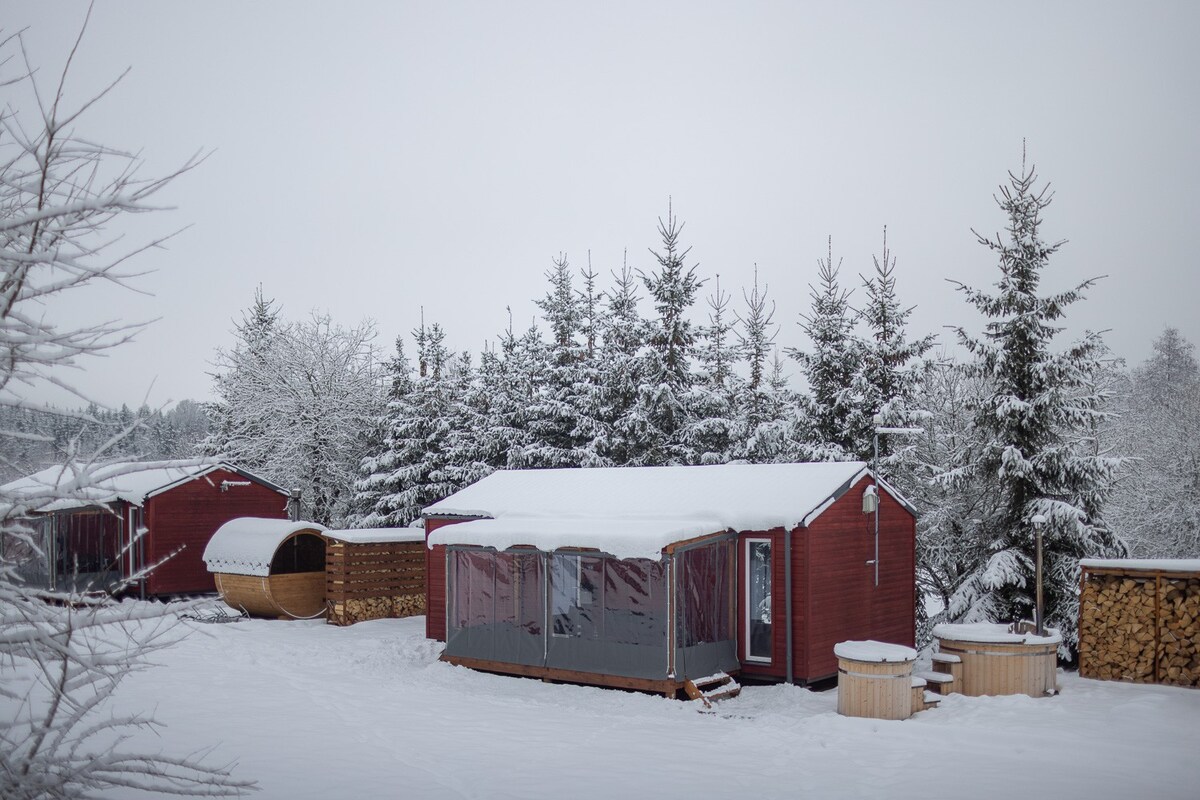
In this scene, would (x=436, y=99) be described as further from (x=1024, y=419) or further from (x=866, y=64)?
(x=1024, y=419)

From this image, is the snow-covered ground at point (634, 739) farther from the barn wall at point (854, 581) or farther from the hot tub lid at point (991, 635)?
the barn wall at point (854, 581)

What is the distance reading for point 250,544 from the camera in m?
20.0

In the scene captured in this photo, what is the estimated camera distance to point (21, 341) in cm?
312

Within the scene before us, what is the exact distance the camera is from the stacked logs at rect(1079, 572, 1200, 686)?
12320 millimetres

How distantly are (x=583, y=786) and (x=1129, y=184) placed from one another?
24.3 meters

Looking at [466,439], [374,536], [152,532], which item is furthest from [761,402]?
[152,532]

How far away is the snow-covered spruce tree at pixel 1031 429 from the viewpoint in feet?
50.5

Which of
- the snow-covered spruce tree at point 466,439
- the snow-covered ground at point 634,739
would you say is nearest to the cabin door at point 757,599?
the snow-covered ground at point 634,739

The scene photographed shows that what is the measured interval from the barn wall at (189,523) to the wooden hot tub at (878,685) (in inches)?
673

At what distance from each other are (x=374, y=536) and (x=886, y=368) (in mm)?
12414

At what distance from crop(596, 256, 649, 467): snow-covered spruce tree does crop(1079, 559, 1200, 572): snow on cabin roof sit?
40.1ft

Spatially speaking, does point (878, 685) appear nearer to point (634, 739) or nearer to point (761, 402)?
point (634, 739)

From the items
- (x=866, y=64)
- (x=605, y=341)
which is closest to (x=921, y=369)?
(x=605, y=341)

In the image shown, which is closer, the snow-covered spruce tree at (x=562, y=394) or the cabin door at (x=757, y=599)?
the cabin door at (x=757, y=599)
